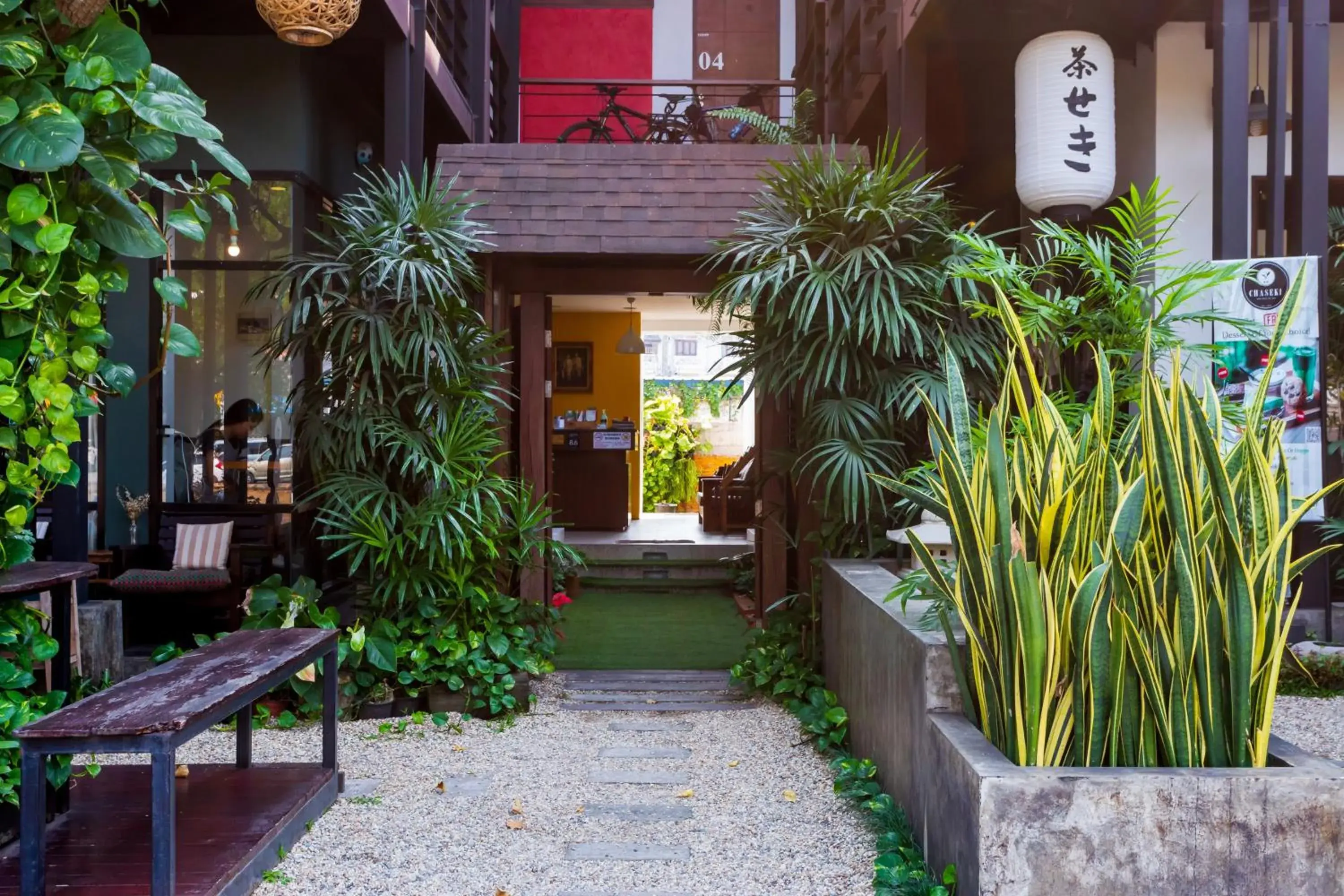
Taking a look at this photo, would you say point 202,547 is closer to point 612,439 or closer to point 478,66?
point 478,66

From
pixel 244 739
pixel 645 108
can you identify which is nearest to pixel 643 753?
pixel 244 739

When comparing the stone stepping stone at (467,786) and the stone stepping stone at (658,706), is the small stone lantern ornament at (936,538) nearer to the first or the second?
the stone stepping stone at (658,706)

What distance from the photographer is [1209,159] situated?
5.73 metres

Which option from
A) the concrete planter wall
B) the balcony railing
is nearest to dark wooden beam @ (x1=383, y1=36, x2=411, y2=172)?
the balcony railing

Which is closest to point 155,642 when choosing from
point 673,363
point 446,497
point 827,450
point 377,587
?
point 377,587

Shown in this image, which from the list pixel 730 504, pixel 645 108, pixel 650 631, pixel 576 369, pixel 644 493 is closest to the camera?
pixel 650 631

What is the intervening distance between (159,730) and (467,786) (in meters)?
1.58

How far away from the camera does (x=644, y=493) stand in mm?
13352

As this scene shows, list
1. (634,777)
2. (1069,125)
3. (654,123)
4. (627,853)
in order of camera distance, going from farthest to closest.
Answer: (654,123) < (1069,125) < (634,777) < (627,853)

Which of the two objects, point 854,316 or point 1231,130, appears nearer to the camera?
point 854,316

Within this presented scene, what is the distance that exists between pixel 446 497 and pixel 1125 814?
2936 mm

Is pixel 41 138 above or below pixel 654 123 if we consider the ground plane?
below

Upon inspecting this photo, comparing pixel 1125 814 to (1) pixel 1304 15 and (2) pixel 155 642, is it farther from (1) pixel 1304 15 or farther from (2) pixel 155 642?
(2) pixel 155 642

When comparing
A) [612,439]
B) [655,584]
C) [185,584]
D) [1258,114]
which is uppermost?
[1258,114]
